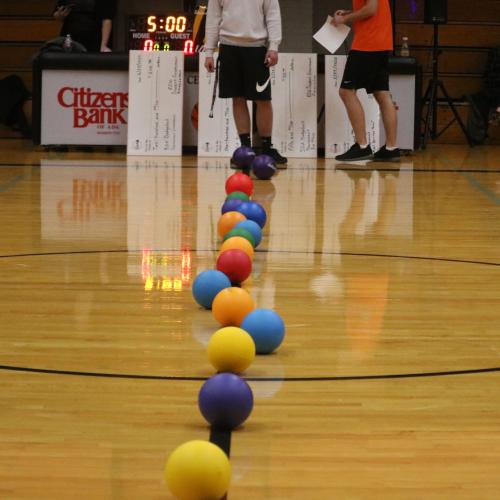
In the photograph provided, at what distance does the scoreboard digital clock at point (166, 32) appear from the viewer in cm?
1373

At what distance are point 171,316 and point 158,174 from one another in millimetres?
5739

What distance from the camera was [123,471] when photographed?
7.72 ft

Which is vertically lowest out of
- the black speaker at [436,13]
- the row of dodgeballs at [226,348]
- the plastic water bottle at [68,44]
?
the row of dodgeballs at [226,348]

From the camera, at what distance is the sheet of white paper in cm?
1066

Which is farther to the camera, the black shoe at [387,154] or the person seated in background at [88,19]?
the person seated in background at [88,19]

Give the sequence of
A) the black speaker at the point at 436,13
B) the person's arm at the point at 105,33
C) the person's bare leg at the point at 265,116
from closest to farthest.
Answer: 1. the person's bare leg at the point at 265,116
2. the person's arm at the point at 105,33
3. the black speaker at the point at 436,13

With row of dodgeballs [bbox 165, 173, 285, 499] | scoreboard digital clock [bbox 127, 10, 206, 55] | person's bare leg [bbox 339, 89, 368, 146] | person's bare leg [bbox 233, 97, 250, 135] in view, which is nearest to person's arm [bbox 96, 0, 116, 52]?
scoreboard digital clock [bbox 127, 10, 206, 55]

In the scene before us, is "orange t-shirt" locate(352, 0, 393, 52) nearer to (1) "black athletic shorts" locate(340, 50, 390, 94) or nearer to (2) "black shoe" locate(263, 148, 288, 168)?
(1) "black athletic shorts" locate(340, 50, 390, 94)

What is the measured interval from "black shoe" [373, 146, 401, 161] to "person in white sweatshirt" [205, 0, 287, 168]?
1335 mm

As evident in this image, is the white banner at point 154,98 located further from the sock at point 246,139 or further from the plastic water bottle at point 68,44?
the sock at point 246,139

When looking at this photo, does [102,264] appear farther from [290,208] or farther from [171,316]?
[290,208]

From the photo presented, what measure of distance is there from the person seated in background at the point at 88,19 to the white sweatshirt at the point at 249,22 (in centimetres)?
278

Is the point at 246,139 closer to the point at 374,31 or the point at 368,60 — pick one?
the point at 368,60

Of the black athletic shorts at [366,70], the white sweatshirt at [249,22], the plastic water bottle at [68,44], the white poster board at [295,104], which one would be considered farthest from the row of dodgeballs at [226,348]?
the plastic water bottle at [68,44]
